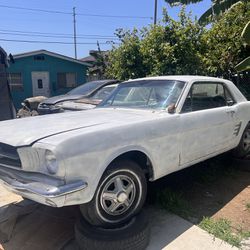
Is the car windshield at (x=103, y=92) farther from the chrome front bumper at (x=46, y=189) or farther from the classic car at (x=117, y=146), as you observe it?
the chrome front bumper at (x=46, y=189)

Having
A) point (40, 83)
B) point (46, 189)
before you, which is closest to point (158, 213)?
point (46, 189)

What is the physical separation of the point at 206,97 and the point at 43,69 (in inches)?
709

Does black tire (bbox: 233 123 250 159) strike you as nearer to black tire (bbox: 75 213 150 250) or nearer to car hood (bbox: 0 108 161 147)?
car hood (bbox: 0 108 161 147)

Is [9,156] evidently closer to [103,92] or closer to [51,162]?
[51,162]

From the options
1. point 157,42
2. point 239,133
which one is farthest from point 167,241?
point 157,42

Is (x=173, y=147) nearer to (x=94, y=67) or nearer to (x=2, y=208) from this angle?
(x=2, y=208)

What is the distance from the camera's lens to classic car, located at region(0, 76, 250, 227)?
2.91m

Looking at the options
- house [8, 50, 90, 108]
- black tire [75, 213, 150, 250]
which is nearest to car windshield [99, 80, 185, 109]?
black tire [75, 213, 150, 250]

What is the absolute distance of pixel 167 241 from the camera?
134 inches

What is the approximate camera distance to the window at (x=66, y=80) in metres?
22.2

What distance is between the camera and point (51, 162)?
9.50 ft

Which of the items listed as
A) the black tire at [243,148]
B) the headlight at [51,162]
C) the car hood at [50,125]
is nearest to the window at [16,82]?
the black tire at [243,148]

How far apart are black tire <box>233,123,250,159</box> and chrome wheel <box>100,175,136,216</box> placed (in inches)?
109

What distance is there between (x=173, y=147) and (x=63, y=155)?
1.54 m
